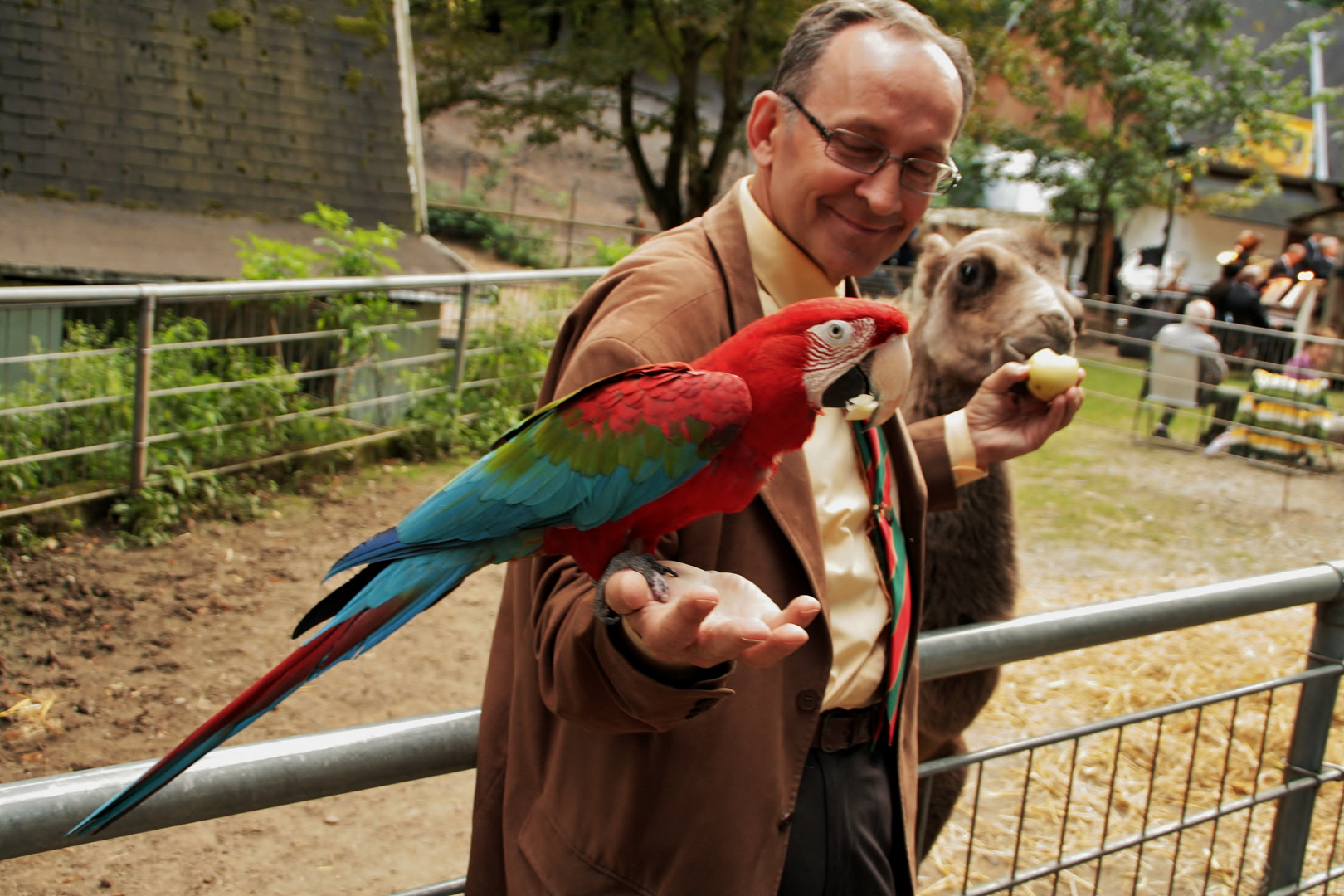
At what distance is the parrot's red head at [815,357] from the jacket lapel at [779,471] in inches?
6.1

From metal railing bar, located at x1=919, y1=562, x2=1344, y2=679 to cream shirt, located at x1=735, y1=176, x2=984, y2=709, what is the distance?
30cm

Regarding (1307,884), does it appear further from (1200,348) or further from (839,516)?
(1200,348)

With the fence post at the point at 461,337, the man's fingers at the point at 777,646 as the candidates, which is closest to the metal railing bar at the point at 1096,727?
the man's fingers at the point at 777,646

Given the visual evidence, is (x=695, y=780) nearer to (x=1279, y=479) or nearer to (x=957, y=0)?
(x=1279, y=479)

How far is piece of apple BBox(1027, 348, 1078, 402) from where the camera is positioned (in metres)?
1.88

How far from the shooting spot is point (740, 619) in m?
1.00

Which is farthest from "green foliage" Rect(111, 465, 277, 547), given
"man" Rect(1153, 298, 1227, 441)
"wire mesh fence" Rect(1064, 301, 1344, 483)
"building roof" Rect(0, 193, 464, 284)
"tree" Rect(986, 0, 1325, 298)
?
"tree" Rect(986, 0, 1325, 298)

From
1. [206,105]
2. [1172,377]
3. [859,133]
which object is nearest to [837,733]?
[859,133]

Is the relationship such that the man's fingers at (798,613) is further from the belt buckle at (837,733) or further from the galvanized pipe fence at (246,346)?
the galvanized pipe fence at (246,346)

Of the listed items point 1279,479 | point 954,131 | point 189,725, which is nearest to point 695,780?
point 954,131

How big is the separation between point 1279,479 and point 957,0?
31.7 ft

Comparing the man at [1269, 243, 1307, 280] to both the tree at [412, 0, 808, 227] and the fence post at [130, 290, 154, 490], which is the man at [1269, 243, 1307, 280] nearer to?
the tree at [412, 0, 808, 227]

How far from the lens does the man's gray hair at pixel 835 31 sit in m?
1.44

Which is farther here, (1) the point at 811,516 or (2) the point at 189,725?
(2) the point at 189,725
